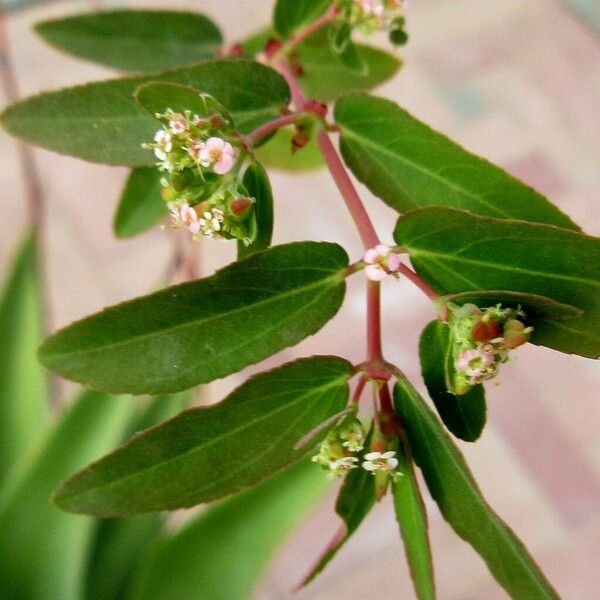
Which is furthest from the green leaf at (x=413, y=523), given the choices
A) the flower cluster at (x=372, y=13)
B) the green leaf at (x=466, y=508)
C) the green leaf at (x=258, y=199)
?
the flower cluster at (x=372, y=13)

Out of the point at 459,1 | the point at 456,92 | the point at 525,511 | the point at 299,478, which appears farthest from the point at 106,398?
the point at 459,1

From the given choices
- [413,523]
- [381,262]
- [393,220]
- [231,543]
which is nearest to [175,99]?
[381,262]

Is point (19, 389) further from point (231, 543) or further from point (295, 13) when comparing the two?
point (295, 13)

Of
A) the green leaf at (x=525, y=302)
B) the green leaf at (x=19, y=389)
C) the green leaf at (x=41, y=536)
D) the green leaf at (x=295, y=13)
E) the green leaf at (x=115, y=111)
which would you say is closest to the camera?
the green leaf at (x=525, y=302)

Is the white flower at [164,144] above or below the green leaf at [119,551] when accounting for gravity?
above

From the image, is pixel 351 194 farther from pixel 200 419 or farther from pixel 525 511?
pixel 525 511

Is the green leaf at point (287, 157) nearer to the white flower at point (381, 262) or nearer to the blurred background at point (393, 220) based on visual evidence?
the white flower at point (381, 262)

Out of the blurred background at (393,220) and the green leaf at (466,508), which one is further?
the blurred background at (393,220)
